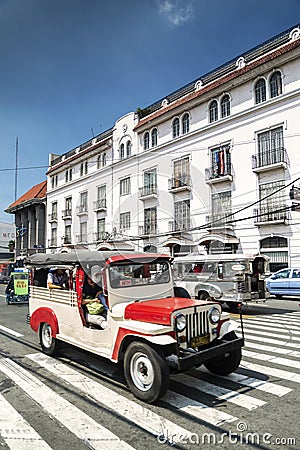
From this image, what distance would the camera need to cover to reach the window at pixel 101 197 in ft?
117

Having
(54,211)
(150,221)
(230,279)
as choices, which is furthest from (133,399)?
(54,211)

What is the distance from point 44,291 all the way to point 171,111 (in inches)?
958

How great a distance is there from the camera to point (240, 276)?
13.6 meters

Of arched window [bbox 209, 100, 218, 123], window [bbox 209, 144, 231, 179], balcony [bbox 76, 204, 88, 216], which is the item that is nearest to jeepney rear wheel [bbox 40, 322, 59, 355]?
window [bbox 209, 144, 231, 179]

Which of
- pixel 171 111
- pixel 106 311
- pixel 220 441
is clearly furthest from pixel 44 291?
pixel 171 111

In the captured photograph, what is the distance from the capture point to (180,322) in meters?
4.84

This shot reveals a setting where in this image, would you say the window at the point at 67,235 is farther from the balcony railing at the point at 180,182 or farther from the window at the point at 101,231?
the balcony railing at the point at 180,182

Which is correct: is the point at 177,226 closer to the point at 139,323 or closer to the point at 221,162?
the point at 221,162

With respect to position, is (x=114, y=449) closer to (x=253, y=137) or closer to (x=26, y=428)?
(x=26, y=428)

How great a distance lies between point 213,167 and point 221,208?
3071 millimetres

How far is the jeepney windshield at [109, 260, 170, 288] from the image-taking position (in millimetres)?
6062

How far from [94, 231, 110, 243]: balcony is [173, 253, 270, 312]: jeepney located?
19.8 meters

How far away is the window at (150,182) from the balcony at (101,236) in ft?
20.8

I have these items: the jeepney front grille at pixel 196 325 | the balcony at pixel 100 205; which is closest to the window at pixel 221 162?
the balcony at pixel 100 205
